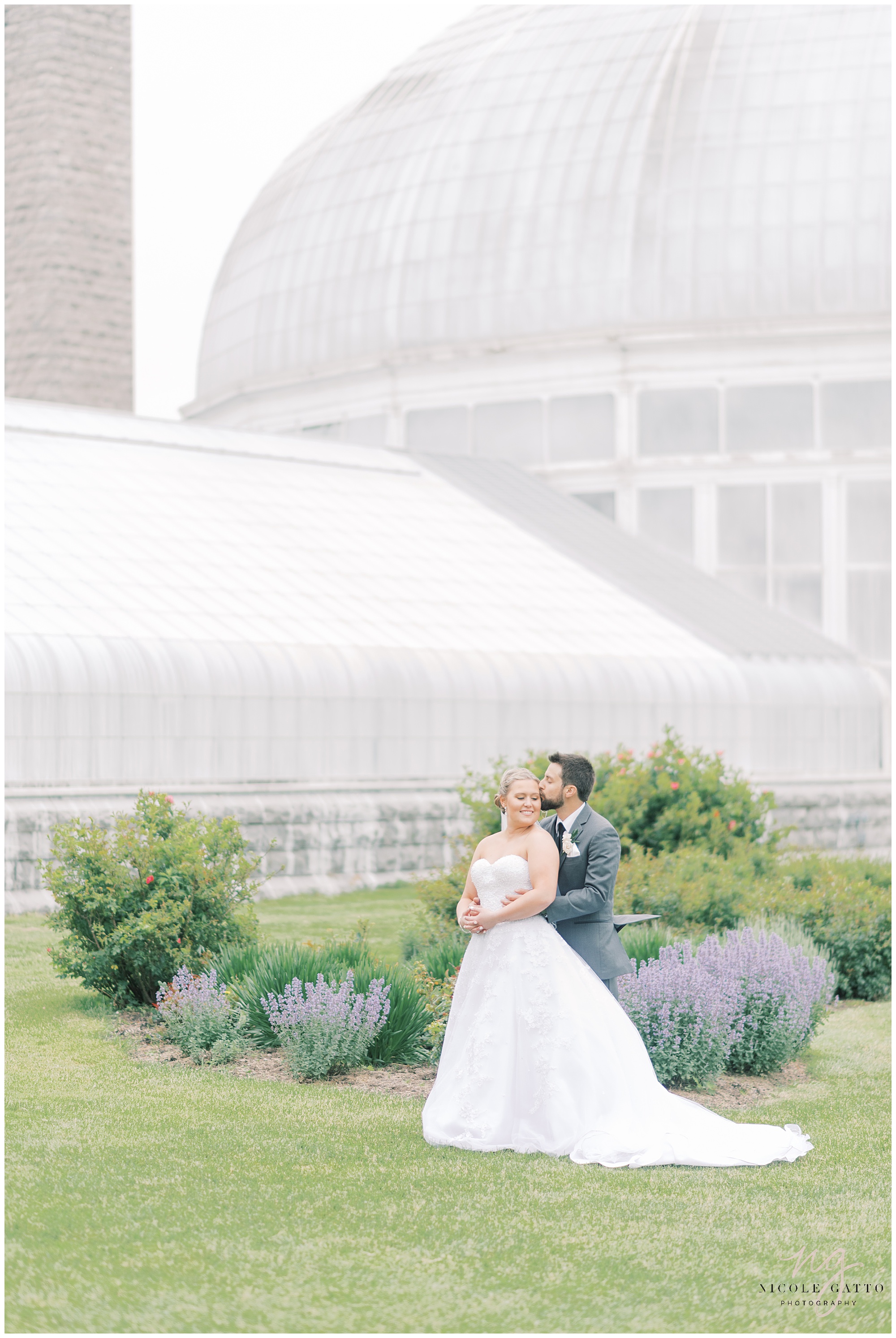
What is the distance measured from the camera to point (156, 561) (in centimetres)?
2123

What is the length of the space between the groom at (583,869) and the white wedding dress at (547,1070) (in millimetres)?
216

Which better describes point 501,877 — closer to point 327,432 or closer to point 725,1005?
point 725,1005

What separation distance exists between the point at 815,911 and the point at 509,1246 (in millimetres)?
8436

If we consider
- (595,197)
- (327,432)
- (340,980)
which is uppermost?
(595,197)

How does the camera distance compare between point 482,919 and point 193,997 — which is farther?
point 193,997

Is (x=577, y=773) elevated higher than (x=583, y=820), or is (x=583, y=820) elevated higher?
(x=577, y=773)

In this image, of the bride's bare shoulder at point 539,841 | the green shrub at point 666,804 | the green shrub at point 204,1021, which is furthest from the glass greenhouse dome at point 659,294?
the bride's bare shoulder at point 539,841

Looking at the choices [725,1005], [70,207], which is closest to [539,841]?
[725,1005]

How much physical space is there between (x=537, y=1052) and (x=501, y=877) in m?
0.85

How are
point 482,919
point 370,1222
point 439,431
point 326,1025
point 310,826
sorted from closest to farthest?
point 370,1222 < point 482,919 < point 326,1025 < point 310,826 < point 439,431

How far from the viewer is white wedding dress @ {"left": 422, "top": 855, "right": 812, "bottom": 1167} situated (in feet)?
27.1

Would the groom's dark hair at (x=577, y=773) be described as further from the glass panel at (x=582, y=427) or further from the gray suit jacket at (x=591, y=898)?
the glass panel at (x=582, y=427)

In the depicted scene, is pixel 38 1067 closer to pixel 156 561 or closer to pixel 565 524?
pixel 156 561

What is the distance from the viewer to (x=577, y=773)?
8711mm
